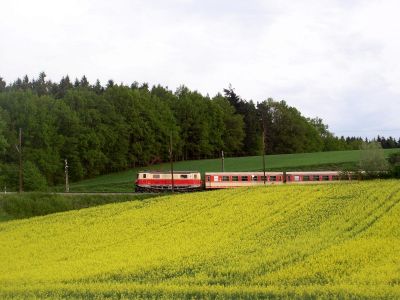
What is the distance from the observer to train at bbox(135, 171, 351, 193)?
66875mm

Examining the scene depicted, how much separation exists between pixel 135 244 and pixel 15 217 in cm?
2376

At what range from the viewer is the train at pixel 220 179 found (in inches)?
2633

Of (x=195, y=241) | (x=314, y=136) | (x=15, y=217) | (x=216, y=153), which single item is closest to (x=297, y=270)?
(x=195, y=241)

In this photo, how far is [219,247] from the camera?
27.8 meters

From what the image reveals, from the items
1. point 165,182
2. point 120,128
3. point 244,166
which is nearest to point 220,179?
point 165,182

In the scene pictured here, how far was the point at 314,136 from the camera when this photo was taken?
158 metres

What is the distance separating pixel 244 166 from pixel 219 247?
221 ft

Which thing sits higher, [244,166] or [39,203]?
[244,166]

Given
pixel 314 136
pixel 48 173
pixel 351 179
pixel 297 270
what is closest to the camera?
pixel 297 270

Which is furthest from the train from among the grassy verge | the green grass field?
the grassy verge

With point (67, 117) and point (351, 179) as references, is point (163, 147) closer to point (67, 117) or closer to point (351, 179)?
point (67, 117)

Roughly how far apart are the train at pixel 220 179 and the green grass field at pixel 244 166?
5.67 meters

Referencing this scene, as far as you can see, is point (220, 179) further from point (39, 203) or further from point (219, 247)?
point (219, 247)

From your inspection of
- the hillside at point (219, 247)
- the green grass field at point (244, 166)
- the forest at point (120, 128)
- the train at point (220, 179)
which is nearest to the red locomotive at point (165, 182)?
the train at point (220, 179)
